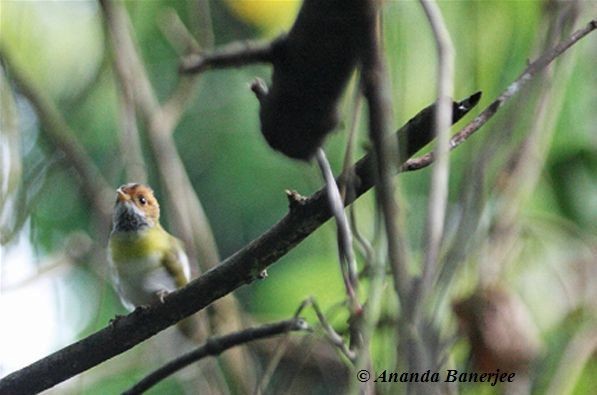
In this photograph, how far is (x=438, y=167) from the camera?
1.98ft

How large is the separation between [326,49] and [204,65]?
0.12 m

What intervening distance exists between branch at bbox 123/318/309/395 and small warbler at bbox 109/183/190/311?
406 mm

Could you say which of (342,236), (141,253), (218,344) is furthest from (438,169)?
(141,253)

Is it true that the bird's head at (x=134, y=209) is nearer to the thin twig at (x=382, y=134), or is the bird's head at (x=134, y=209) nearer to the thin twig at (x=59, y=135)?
the thin twig at (x=59, y=135)

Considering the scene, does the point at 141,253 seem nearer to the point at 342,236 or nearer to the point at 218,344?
the point at 218,344

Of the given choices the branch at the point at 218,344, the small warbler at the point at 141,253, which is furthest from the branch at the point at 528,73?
the small warbler at the point at 141,253

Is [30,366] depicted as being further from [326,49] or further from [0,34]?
[0,34]

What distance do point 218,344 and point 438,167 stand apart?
66cm

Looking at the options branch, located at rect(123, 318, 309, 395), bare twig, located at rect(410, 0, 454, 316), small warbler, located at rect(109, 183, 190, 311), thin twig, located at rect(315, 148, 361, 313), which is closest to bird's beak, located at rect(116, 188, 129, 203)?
Answer: small warbler, located at rect(109, 183, 190, 311)

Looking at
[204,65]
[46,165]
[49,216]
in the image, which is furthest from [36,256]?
[49,216]

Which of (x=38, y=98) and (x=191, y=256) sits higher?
(x=38, y=98)

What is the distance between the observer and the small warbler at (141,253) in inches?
67.7

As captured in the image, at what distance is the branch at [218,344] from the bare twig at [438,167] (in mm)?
513

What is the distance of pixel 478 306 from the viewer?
1.03 meters
